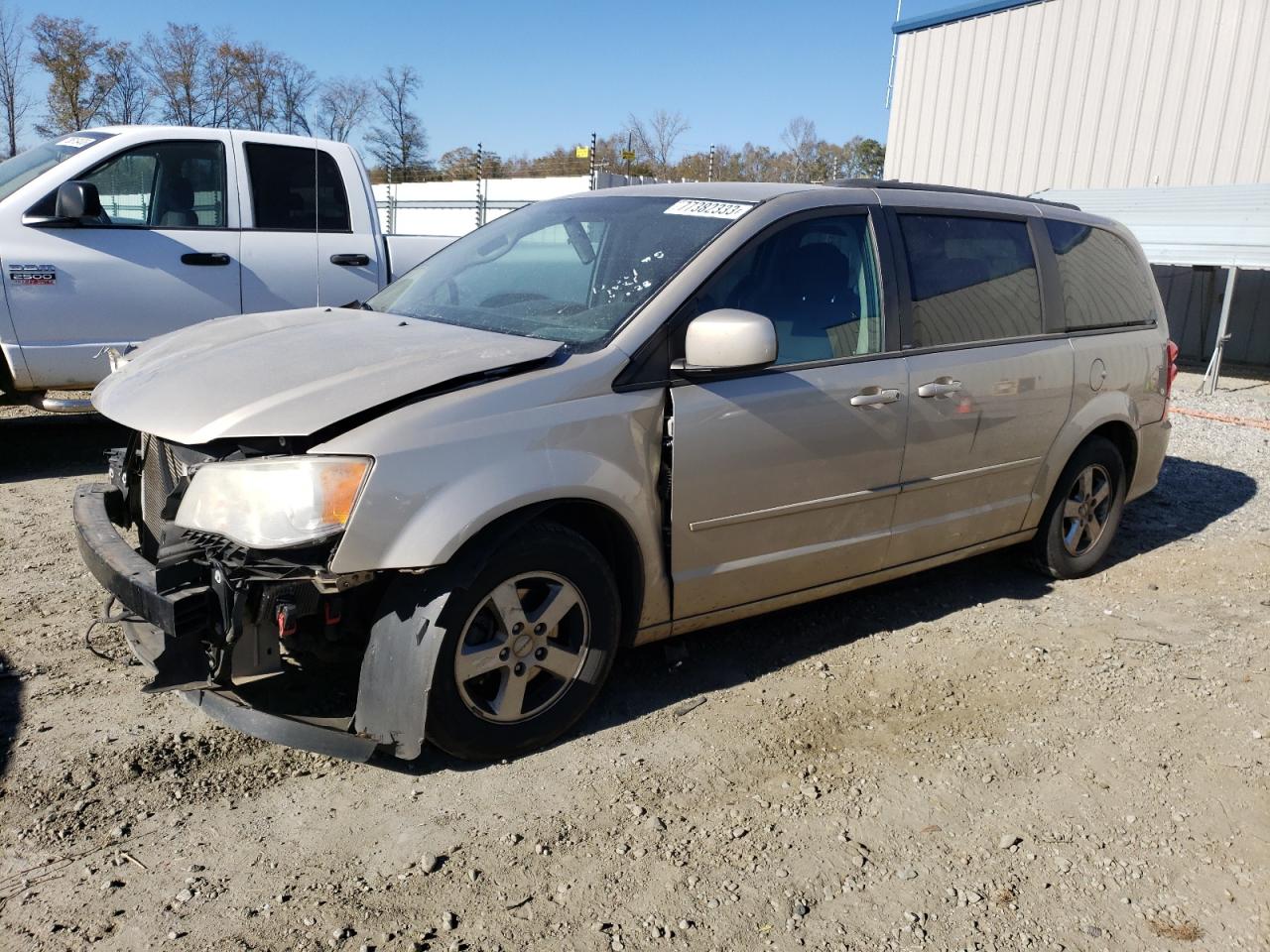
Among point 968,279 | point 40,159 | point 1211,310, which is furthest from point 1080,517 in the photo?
point 1211,310

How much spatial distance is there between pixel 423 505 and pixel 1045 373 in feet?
10.1

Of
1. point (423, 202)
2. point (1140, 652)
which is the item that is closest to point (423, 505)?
point (1140, 652)

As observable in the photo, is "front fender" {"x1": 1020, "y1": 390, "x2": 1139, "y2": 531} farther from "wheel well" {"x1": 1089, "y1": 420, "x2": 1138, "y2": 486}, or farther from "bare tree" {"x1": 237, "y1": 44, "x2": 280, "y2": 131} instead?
"bare tree" {"x1": 237, "y1": 44, "x2": 280, "y2": 131}

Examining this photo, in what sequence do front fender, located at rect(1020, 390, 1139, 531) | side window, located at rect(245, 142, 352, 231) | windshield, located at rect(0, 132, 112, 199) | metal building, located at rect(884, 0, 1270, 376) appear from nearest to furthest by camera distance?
front fender, located at rect(1020, 390, 1139, 531) → windshield, located at rect(0, 132, 112, 199) → side window, located at rect(245, 142, 352, 231) → metal building, located at rect(884, 0, 1270, 376)

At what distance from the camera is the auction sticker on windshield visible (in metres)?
3.63

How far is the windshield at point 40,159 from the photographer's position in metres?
5.98

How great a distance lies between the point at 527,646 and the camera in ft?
9.96

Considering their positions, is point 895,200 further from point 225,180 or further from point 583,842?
point 225,180

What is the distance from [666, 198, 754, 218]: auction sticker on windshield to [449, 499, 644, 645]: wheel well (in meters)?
1.23

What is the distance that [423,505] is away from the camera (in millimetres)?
2730

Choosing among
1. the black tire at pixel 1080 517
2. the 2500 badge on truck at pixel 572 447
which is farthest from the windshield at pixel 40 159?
the black tire at pixel 1080 517

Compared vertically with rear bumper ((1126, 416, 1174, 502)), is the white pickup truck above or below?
above

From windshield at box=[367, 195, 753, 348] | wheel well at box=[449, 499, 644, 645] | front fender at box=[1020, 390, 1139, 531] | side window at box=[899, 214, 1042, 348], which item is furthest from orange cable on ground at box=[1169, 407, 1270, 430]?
wheel well at box=[449, 499, 644, 645]

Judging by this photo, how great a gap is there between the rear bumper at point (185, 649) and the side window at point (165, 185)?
152 inches
